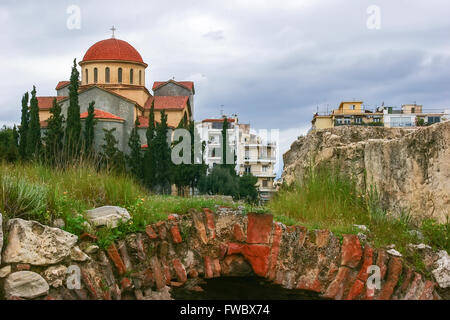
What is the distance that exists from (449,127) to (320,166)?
8.73 ft

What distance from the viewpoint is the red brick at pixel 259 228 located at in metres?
5.76

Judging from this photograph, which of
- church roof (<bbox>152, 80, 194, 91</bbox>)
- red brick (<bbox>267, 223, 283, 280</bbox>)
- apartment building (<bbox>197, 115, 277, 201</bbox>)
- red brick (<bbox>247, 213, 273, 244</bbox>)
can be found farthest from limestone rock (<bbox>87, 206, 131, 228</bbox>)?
apartment building (<bbox>197, 115, 277, 201</bbox>)

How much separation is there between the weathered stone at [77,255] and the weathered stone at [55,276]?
0.58 ft

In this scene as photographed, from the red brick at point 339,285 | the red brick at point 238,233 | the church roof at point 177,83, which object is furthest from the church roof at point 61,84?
the red brick at point 339,285

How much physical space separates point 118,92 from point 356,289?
107 ft

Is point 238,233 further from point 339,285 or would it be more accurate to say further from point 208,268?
point 339,285

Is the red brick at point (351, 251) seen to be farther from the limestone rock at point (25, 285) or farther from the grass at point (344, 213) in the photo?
the limestone rock at point (25, 285)

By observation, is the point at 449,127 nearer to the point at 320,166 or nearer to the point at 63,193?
the point at 320,166

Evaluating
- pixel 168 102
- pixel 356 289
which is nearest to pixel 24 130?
pixel 168 102

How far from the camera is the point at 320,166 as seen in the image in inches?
310

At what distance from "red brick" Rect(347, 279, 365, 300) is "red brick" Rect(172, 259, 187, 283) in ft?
6.19
